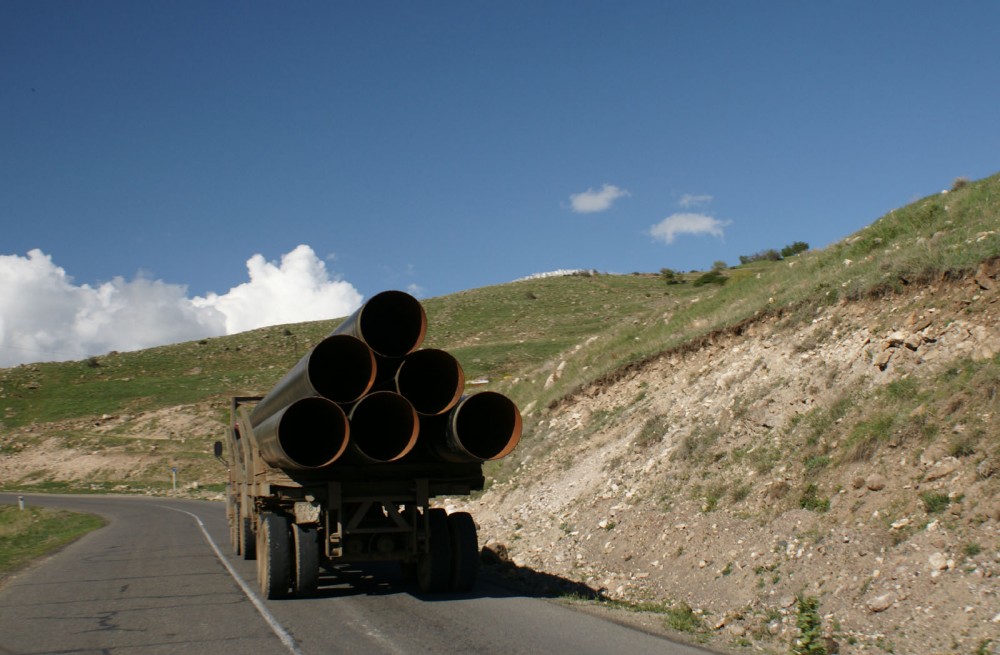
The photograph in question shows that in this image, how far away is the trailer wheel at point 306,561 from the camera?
1041cm

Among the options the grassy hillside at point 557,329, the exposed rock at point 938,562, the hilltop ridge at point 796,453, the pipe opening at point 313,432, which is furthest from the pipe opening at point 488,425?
the grassy hillside at point 557,329

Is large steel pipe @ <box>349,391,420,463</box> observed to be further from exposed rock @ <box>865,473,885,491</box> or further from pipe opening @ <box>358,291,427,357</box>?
exposed rock @ <box>865,473,885,491</box>

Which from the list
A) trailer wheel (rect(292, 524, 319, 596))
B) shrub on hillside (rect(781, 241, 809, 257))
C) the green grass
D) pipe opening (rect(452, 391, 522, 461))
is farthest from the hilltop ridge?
shrub on hillside (rect(781, 241, 809, 257))

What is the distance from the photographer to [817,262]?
1922 cm

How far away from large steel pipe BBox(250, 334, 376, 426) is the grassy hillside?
9266mm

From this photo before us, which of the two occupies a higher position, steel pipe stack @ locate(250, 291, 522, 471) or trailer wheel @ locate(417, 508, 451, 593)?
steel pipe stack @ locate(250, 291, 522, 471)

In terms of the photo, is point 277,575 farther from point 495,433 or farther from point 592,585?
point 592,585

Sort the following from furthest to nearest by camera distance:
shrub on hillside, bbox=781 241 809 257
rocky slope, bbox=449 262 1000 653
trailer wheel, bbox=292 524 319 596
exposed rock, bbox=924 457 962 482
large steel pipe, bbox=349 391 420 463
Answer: shrub on hillside, bbox=781 241 809 257, trailer wheel, bbox=292 524 319 596, large steel pipe, bbox=349 391 420 463, exposed rock, bbox=924 457 962 482, rocky slope, bbox=449 262 1000 653

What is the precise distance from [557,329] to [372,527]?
58.0 metres

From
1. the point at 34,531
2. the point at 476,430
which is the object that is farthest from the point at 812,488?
the point at 34,531

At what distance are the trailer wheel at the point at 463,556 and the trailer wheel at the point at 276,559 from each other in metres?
2.09

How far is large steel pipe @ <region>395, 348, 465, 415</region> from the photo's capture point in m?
10.3

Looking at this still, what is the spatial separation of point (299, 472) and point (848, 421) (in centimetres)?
748

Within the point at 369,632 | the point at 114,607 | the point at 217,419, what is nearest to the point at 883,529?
the point at 369,632
